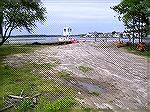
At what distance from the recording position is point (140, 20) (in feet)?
166

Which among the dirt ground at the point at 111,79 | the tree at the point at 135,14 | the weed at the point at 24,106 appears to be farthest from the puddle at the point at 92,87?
the tree at the point at 135,14

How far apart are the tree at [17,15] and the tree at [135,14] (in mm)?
11475

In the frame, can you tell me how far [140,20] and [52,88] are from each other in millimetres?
31658

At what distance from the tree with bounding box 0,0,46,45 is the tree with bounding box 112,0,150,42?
11.5m

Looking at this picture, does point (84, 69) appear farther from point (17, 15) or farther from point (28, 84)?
point (17, 15)

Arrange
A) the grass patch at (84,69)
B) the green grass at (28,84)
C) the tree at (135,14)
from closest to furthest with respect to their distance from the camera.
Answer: the green grass at (28,84)
the grass patch at (84,69)
the tree at (135,14)

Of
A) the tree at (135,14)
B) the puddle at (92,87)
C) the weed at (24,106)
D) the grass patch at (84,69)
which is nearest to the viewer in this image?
the weed at (24,106)

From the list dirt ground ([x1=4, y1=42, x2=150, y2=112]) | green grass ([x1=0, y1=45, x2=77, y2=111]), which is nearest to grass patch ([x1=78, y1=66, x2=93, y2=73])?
dirt ground ([x1=4, y1=42, x2=150, y2=112])

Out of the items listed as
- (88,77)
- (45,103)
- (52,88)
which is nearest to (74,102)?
(45,103)

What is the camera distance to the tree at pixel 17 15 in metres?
46.3

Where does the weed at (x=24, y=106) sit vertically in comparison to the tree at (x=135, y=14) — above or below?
below

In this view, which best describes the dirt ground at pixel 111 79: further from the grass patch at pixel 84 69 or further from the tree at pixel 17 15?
the tree at pixel 17 15

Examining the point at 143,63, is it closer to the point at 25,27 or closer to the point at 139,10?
the point at 139,10

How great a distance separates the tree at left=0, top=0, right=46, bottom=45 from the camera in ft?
152
